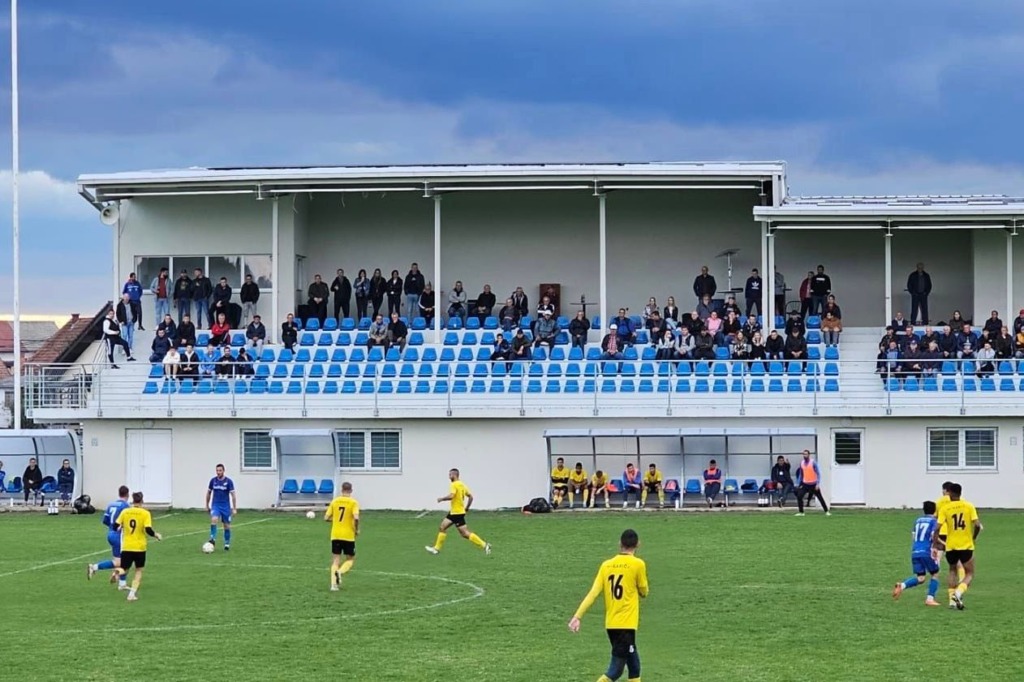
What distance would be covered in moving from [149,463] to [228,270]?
8.17 meters

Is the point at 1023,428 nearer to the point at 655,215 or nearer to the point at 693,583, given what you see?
the point at 655,215

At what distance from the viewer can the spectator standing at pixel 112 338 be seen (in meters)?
45.5

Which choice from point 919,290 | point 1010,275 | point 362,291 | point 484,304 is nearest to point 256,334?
point 362,291

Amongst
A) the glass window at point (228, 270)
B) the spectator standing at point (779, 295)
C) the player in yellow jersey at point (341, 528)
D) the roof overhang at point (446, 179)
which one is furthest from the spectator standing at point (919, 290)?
the player in yellow jersey at point (341, 528)

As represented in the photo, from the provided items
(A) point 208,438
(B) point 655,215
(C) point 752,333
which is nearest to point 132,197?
(A) point 208,438

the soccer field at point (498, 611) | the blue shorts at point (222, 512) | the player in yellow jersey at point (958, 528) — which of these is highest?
the player in yellow jersey at point (958, 528)

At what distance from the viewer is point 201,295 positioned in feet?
156

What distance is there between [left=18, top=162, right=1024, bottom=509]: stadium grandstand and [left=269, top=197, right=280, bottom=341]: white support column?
0.11 m

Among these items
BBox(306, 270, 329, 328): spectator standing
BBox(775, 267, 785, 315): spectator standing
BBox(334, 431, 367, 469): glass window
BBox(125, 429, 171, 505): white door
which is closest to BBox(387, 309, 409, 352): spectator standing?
BBox(306, 270, 329, 328): spectator standing

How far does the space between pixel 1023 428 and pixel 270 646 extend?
26382 mm

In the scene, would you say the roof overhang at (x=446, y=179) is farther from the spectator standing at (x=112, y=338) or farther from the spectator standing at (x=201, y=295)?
the spectator standing at (x=112, y=338)

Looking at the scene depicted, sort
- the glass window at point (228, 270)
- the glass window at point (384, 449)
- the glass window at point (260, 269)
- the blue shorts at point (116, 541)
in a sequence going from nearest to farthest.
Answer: the blue shorts at point (116, 541)
the glass window at point (384, 449)
the glass window at point (260, 269)
the glass window at point (228, 270)

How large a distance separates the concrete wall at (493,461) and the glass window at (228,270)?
736 cm

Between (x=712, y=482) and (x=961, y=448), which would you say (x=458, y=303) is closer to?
(x=712, y=482)
